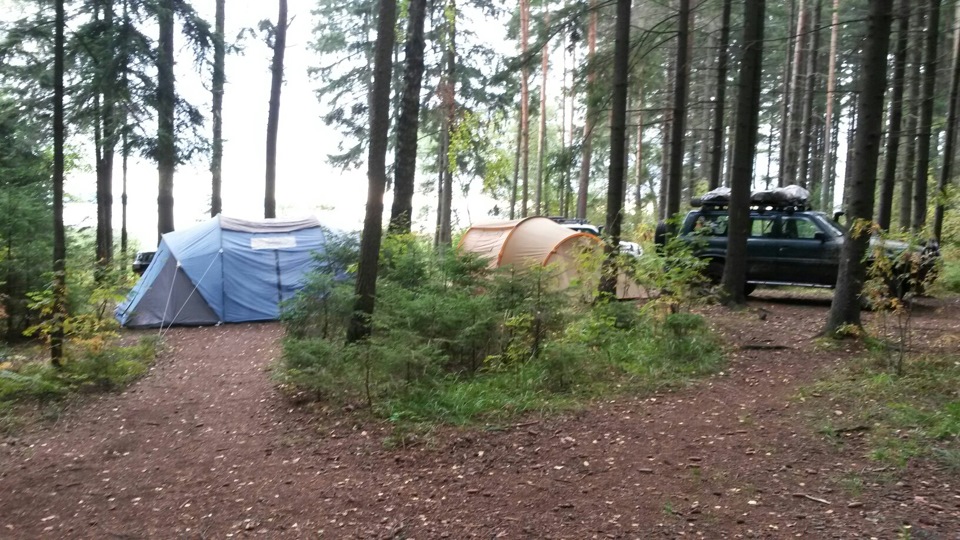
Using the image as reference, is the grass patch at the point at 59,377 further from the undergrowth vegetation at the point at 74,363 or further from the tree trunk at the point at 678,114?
the tree trunk at the point at 678,114

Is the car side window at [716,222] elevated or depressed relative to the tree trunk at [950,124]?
depressed

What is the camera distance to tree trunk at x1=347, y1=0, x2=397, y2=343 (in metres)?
8.27

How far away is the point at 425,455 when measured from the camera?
5.74m

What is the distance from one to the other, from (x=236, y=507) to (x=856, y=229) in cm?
662

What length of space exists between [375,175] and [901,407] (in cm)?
599

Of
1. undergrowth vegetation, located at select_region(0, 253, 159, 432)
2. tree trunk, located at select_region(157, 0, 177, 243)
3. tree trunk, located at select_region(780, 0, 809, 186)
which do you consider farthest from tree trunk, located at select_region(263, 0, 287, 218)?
tree trunk, located at select_region(780, 0, 809, 186)

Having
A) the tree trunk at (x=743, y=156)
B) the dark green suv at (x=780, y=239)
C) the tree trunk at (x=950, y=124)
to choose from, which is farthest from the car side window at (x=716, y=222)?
the tree trunk at (x=950, y=124)

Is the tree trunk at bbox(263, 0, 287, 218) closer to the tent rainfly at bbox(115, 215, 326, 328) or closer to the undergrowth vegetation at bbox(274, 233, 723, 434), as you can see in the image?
the tent rainfly at bbox(115, 215, 326, 328)

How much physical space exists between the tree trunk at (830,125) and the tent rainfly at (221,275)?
11.9m

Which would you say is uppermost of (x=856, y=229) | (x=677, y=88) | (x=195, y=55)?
(x=195, y=55)

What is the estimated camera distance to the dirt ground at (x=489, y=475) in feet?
14.1

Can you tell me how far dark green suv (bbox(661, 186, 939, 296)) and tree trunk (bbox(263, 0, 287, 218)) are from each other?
10.9 metres

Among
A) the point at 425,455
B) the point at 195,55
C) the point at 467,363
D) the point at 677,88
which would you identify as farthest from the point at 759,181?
the point at 425,455

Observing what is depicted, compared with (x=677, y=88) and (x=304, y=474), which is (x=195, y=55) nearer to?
(x=677, y=88)
